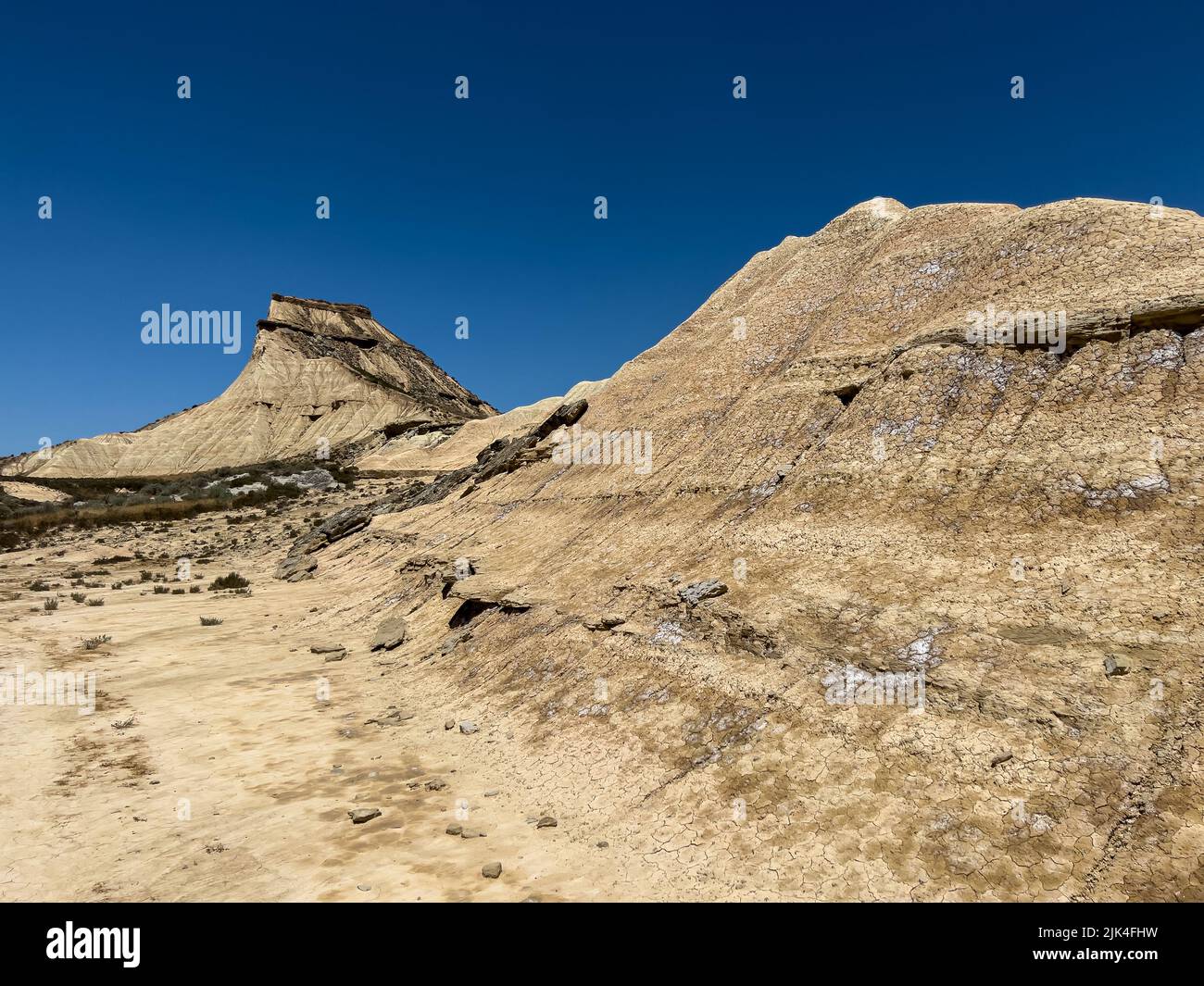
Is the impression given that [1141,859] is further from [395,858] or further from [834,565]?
[395,858]

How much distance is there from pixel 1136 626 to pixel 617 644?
284 inches

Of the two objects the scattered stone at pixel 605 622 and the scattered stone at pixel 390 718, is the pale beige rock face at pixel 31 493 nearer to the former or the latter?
the scattered stone at pixel 390 718

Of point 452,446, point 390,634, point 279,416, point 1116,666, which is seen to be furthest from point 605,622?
point 279,416

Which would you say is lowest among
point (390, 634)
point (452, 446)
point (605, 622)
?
point (390, 634)

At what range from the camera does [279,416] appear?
288 ft

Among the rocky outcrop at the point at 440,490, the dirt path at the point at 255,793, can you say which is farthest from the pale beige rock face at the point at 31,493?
the dirt path at the point at 255,793

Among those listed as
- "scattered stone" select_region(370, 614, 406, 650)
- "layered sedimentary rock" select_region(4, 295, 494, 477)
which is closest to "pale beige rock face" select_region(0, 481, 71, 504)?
"layered sedimentary rock" select_region(4, 295, 494, 477)

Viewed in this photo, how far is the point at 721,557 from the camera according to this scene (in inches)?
493

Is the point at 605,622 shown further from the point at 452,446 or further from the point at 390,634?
the point at 452,446

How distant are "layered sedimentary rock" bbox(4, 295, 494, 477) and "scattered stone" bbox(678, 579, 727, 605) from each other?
66233 millimetres

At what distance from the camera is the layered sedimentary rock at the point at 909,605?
21.1 feet

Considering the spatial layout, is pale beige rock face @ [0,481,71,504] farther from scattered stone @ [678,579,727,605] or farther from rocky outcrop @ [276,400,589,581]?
scattered stone @ [678,579,727,605]

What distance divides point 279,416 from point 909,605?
92.7 meters
